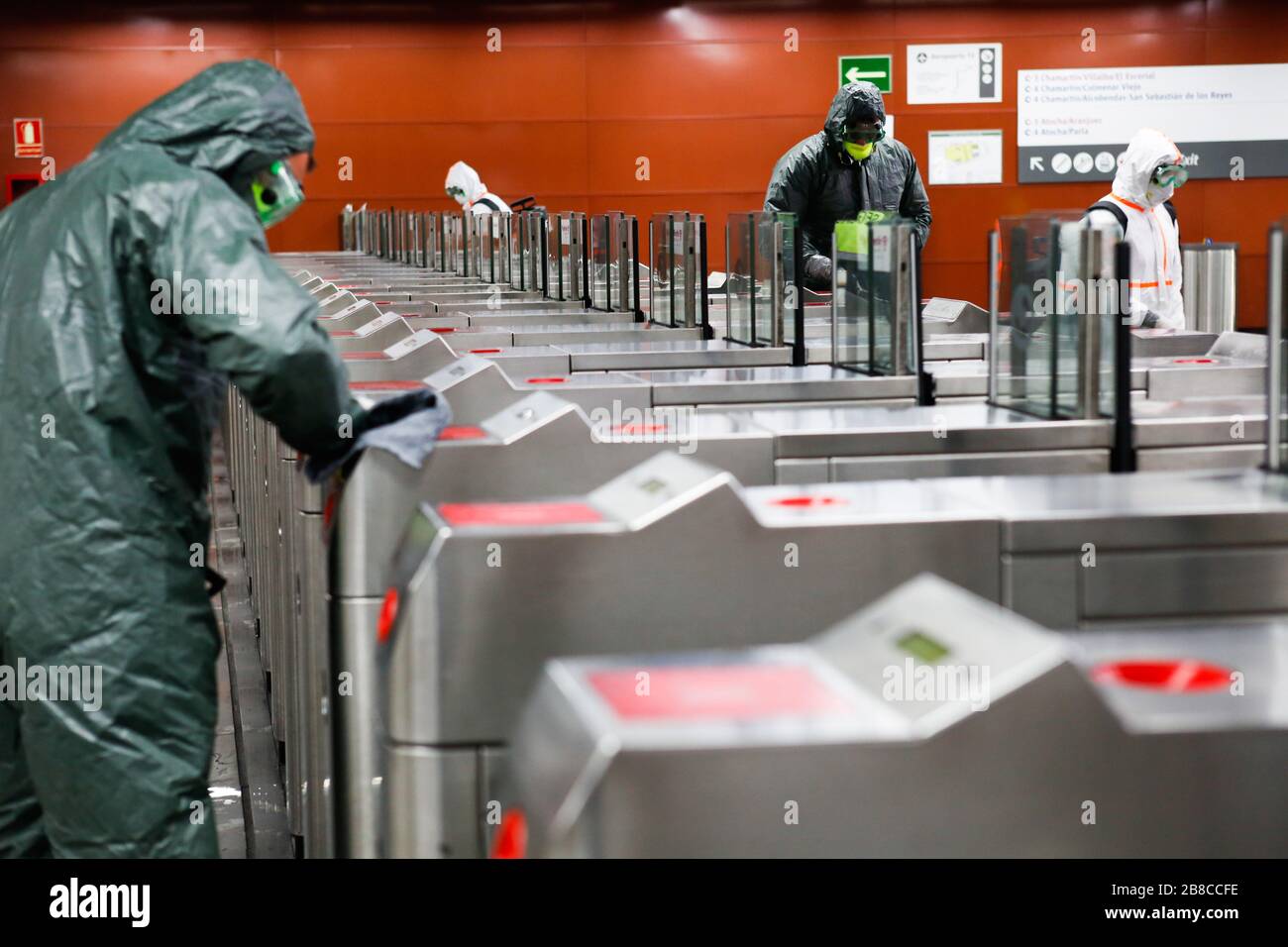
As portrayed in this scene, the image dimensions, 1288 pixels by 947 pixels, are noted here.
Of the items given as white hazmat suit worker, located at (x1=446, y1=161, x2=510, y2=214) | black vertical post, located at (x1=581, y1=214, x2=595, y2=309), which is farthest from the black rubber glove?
white hazmat suit worker, located at (x1=446, y1=161, x2=510, y2=214)

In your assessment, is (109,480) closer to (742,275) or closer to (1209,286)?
(742,275)

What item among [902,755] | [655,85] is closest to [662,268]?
[902,755]

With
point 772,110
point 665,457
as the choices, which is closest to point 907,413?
point 665,457

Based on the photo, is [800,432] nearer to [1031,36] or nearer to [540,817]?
[540,817]

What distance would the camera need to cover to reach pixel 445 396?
3240 millimetres

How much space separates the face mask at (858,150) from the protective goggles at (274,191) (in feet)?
15.0

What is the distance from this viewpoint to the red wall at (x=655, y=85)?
13969 millimetres

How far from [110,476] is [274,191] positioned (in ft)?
1.74

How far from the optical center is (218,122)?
2406 millimetres

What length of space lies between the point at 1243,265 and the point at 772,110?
4192mm

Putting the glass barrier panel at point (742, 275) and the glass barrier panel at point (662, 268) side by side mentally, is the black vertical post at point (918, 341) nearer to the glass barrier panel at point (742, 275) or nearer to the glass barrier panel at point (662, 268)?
the glass barrier panel at point (742, 275)

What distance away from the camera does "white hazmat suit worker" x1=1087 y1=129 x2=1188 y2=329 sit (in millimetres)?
6391

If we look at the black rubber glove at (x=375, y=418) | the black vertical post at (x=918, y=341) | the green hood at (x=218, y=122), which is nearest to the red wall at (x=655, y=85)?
the black vertical post at (x=918, y=341)
